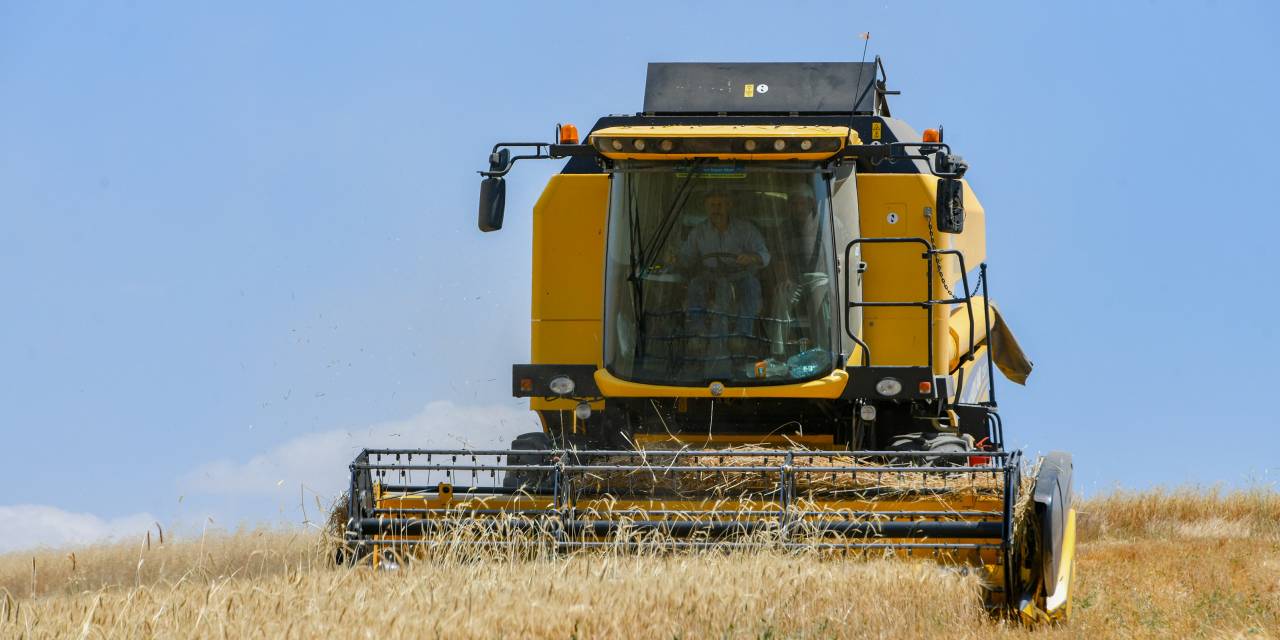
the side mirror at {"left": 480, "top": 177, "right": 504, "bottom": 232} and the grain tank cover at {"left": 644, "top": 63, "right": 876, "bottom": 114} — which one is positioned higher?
the grain tank cover at {"left": 644, "top": 63, "right": 876, "bottom": 114}

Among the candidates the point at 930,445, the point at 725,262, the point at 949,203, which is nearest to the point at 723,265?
the point at 725,262

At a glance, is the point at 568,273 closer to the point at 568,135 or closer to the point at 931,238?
the point at 568,135

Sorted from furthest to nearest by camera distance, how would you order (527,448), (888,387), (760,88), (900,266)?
(760,88) < (900,266) < (527,448) < (888,387)

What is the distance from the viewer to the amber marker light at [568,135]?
9.45 meters

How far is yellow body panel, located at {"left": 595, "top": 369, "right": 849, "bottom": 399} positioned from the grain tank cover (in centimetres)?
244

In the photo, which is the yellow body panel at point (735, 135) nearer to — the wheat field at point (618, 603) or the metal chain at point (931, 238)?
the metal chain at point (931, 238)

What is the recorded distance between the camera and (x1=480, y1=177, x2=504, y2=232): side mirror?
906 centimetres

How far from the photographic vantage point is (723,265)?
28.9 feet

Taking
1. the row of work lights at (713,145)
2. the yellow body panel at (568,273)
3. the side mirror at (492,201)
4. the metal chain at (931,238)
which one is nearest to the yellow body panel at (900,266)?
the metal chain at (931,238)

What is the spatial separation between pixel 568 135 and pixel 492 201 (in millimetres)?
708

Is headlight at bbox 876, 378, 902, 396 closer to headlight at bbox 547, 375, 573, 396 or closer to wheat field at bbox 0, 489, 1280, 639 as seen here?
wheat field at bbox 0, 489, 1280, 639

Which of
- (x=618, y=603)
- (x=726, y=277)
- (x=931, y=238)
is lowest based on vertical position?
(x=618, y=603)

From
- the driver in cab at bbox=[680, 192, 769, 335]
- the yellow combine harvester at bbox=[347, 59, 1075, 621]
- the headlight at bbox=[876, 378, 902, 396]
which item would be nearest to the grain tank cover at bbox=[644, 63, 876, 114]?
the yellow combine harvester at bbox=[347, 59, 1075, 621]

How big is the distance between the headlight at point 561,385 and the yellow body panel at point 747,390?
0.22 m
